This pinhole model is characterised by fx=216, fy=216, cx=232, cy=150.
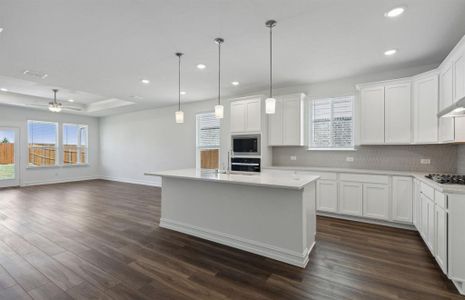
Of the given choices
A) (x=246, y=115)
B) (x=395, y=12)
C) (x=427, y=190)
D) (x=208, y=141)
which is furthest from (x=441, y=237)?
(x=208, y=141)

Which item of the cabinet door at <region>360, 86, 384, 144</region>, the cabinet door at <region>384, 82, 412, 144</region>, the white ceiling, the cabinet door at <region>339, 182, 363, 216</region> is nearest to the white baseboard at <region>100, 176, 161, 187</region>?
the white ceiling

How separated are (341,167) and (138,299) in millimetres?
4150

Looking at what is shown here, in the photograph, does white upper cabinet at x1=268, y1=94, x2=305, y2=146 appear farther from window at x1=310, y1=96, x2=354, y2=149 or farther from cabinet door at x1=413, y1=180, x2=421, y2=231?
cabinet door at x1=413, y1=180, x2=421, y2=231

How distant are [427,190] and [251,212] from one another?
2263 millimetres

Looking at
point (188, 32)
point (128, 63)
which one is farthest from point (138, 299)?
point (128, 63)

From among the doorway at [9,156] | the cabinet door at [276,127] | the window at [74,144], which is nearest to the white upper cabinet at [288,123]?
the cabinet door at [276,127]

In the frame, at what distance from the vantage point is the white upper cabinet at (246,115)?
16.1 feet

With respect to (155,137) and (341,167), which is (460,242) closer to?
(341,167)

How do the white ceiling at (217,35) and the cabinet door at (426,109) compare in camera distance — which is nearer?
the white ceiling at (217,35)

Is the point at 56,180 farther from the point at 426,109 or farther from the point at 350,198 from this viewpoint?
the point at 426,109

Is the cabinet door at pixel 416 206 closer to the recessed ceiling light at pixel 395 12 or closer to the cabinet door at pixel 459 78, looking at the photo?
the cabinet door at pixel 459 78

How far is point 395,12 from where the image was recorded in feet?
7.59

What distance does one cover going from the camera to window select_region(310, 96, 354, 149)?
14.7 ft

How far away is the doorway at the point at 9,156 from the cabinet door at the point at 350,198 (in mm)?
10101
